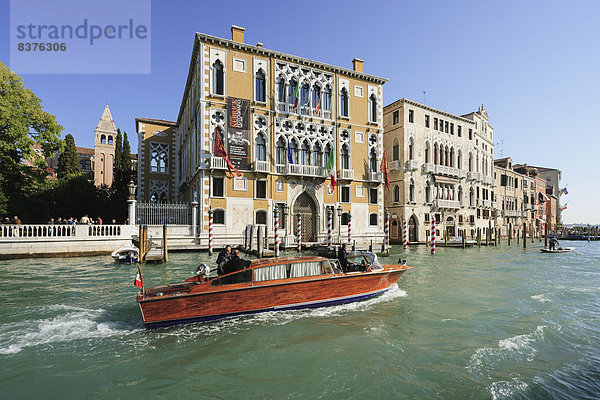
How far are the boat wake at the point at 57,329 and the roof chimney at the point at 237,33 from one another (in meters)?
19.0

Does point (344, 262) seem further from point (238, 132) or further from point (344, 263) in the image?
point (238, 132)

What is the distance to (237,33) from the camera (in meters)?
21.0

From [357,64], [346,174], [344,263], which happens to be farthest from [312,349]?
[357,64]

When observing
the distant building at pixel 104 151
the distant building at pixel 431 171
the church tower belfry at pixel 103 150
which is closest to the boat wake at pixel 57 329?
the distant building at pixel 431 171

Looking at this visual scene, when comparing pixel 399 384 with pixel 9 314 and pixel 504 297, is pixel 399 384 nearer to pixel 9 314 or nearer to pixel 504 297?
pixel 504 297

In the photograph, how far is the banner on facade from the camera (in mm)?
19984

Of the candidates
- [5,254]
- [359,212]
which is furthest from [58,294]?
[359,212]

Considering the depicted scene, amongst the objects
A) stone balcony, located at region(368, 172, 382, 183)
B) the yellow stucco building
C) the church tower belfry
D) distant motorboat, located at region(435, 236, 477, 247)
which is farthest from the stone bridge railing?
the church tower belfry

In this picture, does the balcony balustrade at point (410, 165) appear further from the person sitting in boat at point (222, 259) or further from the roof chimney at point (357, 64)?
the person sitting in boat at point (222, 259)

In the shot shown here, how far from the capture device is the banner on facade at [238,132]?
1998 cm

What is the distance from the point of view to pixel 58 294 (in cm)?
819

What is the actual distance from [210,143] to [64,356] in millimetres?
15952

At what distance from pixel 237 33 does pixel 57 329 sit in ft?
65.7

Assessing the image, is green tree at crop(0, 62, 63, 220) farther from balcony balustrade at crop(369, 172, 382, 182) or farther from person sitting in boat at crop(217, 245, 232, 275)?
balcony balustrade at crop(369, 172, 382, 182)
